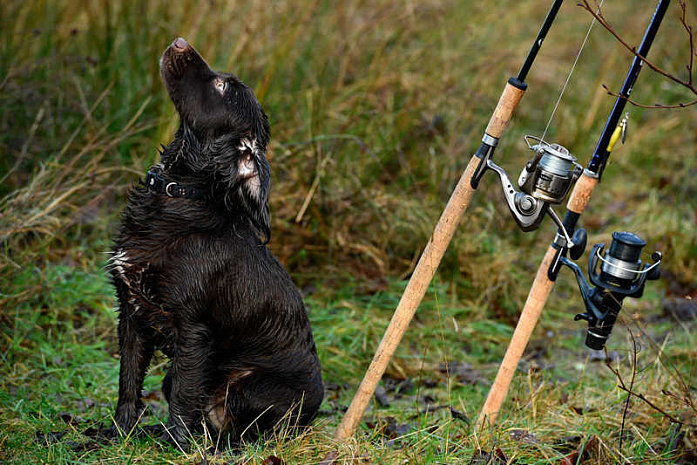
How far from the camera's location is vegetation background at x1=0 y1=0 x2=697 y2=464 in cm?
321

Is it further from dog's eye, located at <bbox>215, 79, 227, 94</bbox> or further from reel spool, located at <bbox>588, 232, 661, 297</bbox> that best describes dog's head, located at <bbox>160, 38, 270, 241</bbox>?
reel spool, located at <bbox>588, 232, 661, 297</bbox>

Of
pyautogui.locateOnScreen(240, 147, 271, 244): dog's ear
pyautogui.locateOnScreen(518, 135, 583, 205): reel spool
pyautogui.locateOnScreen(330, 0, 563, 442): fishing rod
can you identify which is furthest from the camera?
pyautogui.locateOnScreen(240, 147, 271, 244): dog's ear

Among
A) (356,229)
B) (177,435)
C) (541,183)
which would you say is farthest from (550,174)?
(356,229)

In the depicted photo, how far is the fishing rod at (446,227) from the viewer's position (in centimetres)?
275

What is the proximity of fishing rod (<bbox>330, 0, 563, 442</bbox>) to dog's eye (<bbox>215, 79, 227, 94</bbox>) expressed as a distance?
1001 mm

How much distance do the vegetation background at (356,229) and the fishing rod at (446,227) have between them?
0.69ft

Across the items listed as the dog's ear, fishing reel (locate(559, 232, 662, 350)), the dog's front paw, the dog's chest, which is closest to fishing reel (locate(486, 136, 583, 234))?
fishing reel (locate(559, 232, 662, 350))

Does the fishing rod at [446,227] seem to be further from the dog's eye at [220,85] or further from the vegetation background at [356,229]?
the dog's eye at [220,85]

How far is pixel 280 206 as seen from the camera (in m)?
4.83

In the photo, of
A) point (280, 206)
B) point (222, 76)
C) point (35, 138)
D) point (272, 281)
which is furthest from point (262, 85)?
point (272, 281)

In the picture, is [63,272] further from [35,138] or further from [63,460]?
[63,460]

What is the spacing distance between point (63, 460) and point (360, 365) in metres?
1.76

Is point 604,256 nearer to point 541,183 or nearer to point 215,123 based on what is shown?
point 541,183

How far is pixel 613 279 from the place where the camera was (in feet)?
8.89
